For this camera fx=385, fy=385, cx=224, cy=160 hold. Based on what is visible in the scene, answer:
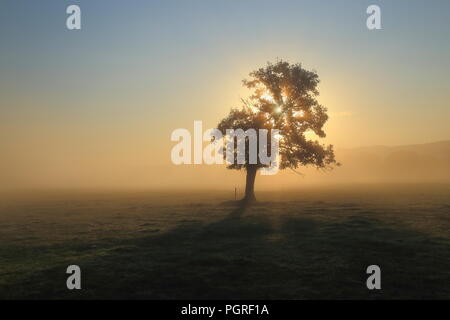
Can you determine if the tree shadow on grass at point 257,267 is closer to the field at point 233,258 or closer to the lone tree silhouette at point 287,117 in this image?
the field at point 233,258

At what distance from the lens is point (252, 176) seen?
54.6 metres

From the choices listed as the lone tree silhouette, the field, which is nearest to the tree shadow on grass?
the field

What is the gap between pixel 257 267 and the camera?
54.0 feet

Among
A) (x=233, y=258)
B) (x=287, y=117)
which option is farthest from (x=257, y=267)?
(x=287, y=117)

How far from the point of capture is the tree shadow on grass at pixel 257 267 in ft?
43.5

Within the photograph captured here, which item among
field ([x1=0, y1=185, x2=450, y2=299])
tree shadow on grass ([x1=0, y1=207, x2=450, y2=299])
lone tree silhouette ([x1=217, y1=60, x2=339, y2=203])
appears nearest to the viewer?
tree shadow on grass ([x1=0, y1=207, x2=450, y2=299])

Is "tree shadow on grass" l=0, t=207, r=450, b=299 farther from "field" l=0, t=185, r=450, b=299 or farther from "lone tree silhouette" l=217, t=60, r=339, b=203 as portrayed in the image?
"lone tree silhouette" l=217, t=60, r=339, b=203

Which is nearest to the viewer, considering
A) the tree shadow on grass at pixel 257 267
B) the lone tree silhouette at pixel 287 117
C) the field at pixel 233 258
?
the tree shadow on grass at pixel 257 267

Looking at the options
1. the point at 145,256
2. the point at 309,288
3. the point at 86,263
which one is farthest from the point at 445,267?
the point at 86,263

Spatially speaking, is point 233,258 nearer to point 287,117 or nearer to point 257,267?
point 257,267

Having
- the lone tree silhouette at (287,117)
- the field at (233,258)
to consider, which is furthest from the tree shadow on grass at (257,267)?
the lone tree silhouette at (287,117)

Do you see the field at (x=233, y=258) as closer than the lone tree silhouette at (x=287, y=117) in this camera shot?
Yes

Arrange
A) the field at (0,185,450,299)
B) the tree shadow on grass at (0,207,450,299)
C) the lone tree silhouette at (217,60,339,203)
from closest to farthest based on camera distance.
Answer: the tree shadow on grass at (0,207,450,299) → the field at (0,185,450,299) → the lone tree silhouette at (217,60,339,203)

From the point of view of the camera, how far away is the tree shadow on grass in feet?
43.5
